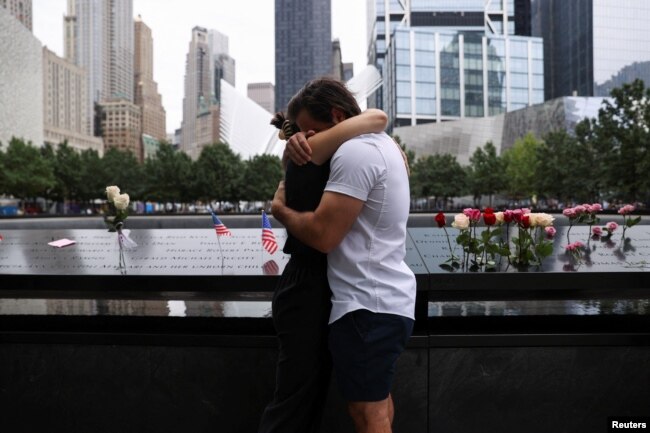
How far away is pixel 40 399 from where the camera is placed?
116 inches

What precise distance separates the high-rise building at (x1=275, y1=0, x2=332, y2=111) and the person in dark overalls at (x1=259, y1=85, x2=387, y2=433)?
175686 mm

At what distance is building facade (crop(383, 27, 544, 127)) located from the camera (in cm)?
7838

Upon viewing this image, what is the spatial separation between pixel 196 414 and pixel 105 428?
50cm

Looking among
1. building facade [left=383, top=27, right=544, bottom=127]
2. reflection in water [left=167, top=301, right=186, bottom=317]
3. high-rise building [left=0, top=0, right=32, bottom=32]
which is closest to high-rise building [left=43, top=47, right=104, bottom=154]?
high-rise building [left=0, top=0, right=32, bottom=32]

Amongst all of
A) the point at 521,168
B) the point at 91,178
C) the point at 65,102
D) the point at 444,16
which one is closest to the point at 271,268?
the point at 91,178

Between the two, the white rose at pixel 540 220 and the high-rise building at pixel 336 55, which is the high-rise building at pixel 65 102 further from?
the white rose at pixel 540 220

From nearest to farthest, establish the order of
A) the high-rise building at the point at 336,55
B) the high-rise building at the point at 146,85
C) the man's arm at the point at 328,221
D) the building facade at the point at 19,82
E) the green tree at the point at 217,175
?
the man's arm at the point at 328,221, the green tree at the point at 217,175, the building facade at the point at 19,82, the high-rise building at the point at 336,55, the high-rise building at the point at 146,85

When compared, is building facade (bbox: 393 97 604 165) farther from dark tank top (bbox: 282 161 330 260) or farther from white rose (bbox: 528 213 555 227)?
dark tank top (bbox: 282 161 330 260)

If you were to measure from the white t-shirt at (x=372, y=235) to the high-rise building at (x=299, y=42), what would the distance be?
175796 millimetres

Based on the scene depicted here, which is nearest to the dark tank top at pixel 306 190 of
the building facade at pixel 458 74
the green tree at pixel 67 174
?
the green tree at pixel 67 174

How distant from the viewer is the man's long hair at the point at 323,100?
1.90m

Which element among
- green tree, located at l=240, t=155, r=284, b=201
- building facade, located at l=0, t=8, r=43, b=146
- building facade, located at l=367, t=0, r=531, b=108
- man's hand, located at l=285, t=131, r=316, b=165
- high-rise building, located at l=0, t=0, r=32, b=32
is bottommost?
man's hand, located at l=285, t=131, r=316, b=165

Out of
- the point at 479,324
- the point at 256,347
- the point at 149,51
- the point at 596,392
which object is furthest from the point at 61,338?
the point at 149,51

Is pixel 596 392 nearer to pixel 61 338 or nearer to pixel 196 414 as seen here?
pixel 196 414
